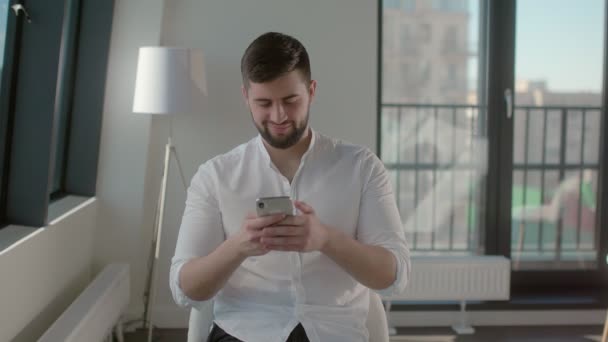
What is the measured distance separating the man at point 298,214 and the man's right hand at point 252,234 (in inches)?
1.1

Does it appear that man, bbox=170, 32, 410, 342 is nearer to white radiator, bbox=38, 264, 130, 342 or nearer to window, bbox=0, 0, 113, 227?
white radiator, bbox=38, 264, 130, 342

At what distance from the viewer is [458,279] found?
4.02m

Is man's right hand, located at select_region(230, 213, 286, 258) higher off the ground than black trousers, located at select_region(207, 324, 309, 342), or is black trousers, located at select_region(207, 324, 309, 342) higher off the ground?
man's right hand, located at select_region(230, 213, 286, 258)

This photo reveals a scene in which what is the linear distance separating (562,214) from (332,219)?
3.24 m

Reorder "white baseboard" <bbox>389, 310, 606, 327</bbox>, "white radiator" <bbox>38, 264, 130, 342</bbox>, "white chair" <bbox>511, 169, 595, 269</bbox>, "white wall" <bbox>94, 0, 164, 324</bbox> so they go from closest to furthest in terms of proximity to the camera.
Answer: "white radiator" <bbox>38, 264, 130, 342</bbox>
"white wall" <bbox>94, 0, 164, 324</bbox>
"white baseboard" <bbox>389, 310, 606, 327</bbox>
"white chair" <bbox>511, 169, 595, 269</bbox>

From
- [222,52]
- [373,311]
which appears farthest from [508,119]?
[373,311]

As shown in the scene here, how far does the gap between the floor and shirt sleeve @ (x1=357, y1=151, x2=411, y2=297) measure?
2.12 meters

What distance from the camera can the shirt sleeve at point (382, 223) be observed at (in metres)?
1.85

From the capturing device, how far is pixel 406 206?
15.0ft

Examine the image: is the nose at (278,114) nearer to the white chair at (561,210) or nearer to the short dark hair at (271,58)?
the short dark hair at (271,58)

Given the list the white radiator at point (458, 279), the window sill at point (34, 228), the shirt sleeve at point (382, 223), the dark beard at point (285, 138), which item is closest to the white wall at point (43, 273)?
the window sill at point (34, 228)

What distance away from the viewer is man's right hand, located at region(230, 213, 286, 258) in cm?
160

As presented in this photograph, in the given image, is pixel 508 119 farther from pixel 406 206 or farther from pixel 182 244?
pixel 182 244

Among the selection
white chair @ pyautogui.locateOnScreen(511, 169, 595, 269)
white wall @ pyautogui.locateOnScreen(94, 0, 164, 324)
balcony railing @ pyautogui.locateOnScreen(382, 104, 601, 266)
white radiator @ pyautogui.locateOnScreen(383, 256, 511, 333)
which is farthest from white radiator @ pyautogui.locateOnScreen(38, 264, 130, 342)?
white chair @ pyautogui.locateOnScreen(511, 169, 595, 269)
